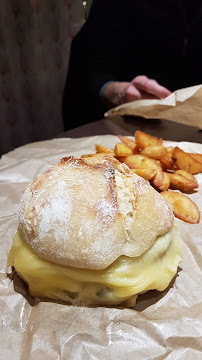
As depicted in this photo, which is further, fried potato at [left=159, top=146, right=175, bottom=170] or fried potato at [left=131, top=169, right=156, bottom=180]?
fried potato at [left=159, top=146, right=175, bottom=170]

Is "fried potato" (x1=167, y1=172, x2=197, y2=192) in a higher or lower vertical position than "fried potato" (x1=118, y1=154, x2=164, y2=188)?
lower

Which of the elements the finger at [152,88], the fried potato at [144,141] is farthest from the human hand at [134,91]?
the fried potato at [144,141]

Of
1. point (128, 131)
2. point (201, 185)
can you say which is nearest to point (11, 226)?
point (201, 185)

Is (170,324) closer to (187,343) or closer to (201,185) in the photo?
(187,343)

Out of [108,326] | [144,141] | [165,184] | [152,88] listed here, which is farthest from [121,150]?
[108,326]

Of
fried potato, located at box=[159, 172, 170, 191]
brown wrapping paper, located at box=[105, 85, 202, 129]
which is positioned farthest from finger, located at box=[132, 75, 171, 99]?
fried potato, located at box=[159, 172, 170, 191]

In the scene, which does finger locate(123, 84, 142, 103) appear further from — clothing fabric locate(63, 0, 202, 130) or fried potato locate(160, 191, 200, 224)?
fried potato locate(160, 191, 200, 224)

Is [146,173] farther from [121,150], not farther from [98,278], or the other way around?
[98,278]

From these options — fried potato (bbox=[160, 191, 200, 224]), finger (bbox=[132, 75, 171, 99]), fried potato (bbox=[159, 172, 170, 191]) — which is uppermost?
finger (bbox=[132, 75, 171, 99])
